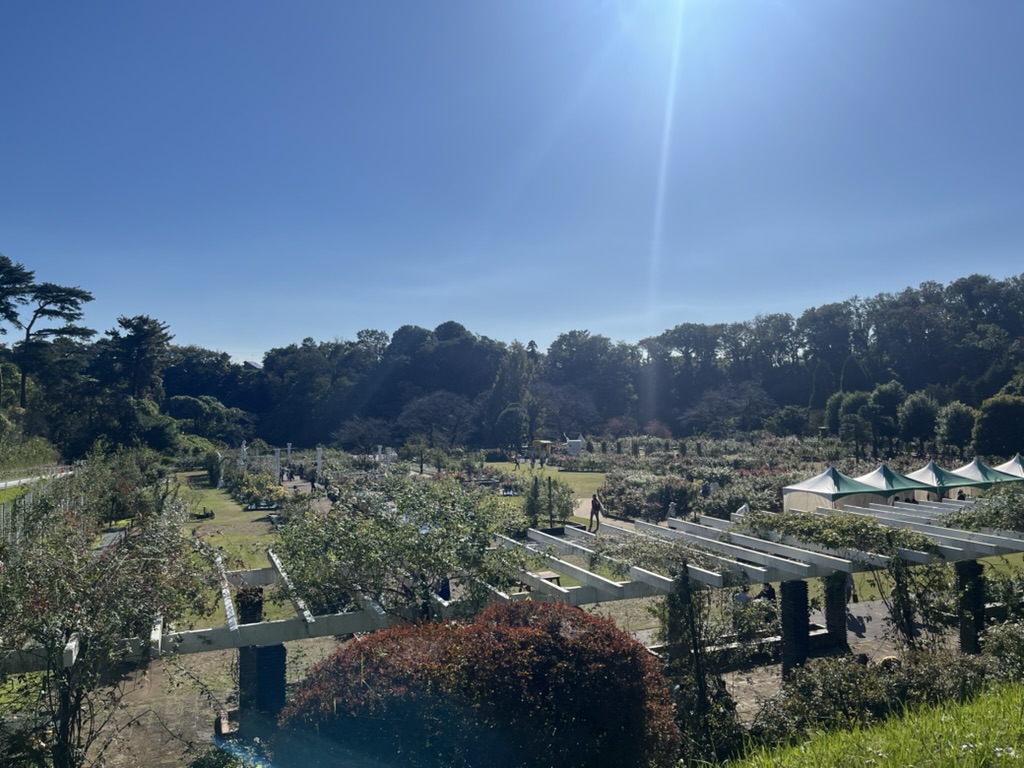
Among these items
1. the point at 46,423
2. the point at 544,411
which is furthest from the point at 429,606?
the point at 544,411

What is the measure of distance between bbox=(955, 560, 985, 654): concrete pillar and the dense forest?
22.8 m

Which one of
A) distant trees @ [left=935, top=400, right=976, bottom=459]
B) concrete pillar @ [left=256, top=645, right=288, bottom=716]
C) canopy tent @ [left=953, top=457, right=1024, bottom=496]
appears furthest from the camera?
distant trees @ [left=935, top=400, right=976, bottom=459]

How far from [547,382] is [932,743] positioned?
162 ft

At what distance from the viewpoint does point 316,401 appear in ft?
153

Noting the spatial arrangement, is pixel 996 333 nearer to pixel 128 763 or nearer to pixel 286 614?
pixel 286 614

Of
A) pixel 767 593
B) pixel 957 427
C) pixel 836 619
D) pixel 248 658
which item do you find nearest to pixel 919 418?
pixel 957 427

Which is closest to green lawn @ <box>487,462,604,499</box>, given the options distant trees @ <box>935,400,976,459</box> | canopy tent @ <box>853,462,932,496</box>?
canopy tent @ <box>853,462,932,496</box>

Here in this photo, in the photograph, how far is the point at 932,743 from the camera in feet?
8.93

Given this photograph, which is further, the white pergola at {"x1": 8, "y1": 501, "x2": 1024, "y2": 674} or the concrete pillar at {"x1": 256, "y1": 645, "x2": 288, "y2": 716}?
the concrete pillar at {"x1": 256, "y1": 645, "x2": 288, "y2": 716}

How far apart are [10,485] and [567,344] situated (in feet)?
150

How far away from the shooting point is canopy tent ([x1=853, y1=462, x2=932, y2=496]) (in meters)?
15.9

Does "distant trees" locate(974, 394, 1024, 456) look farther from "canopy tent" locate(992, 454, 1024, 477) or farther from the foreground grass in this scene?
the foreground grass

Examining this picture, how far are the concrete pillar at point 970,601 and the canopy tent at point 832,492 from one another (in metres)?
8.59

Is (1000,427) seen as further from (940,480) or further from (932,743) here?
(932,743)
